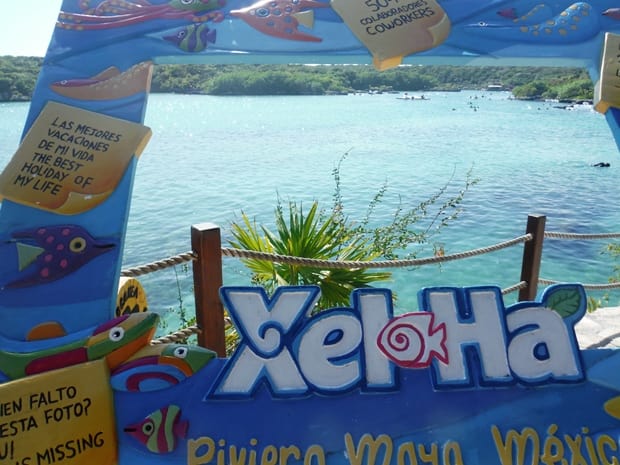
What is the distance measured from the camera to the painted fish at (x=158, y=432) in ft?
5.88

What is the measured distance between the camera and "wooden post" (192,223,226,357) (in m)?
2.25

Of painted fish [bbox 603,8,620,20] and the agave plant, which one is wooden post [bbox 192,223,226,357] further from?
painted fish [bbox 603,8,620,20]

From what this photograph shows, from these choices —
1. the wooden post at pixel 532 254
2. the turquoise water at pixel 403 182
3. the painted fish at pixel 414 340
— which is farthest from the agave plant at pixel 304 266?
the turquoise water at pixel 403 182

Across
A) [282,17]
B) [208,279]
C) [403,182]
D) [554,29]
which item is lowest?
[208,279]

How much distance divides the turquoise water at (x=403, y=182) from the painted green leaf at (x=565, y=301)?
210 inches

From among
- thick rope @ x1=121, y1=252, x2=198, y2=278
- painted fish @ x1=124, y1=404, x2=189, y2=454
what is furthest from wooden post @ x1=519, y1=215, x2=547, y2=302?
painted fish @ x1=124, y1=404, x2=189, y2=454

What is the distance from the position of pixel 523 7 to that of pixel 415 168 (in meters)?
18.3

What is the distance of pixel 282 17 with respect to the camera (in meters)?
2.11

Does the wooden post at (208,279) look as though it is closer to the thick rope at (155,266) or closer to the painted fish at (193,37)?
the thick rope at (155,266)

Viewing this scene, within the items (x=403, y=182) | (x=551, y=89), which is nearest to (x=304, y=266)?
(x=403, y=182)

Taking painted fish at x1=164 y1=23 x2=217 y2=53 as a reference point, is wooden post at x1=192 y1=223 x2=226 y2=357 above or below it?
below

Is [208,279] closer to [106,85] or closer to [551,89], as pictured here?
[106,85]

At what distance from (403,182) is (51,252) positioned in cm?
1631

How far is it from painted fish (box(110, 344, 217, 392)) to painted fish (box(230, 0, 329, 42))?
1.26 m
